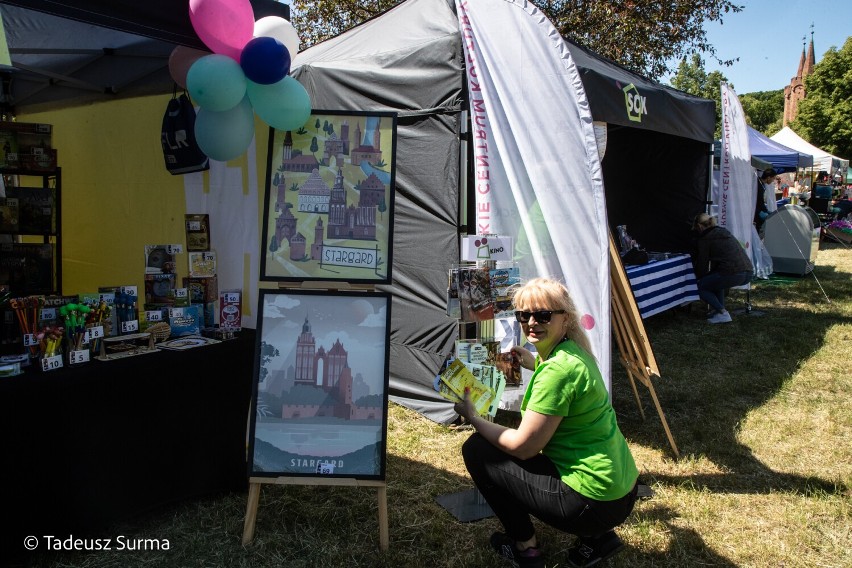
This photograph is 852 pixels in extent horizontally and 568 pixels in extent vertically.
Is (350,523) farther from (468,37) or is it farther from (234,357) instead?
(468,37)

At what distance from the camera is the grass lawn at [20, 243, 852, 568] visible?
2.44m

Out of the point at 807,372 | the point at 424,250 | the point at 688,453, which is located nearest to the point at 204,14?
the point at 424,250

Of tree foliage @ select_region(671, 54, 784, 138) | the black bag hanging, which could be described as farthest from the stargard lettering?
tree foliage @ select_region(671, 54, 784, 138)

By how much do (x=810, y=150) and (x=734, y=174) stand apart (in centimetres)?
1223

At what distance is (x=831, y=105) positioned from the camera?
32188mm

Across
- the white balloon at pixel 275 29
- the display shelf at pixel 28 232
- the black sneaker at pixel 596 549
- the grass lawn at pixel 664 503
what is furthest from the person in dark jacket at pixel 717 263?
the display shelf at pixel 28 232

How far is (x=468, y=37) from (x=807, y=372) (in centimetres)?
391

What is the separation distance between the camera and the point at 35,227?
3.67 metres

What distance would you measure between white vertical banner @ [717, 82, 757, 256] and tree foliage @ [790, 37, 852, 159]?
99.5 feet

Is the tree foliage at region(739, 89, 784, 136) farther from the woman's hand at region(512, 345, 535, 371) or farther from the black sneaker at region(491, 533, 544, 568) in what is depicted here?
the black sneaker at region(491, 533, 544, 568)

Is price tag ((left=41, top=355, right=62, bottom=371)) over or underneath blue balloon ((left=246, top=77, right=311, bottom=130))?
underneath

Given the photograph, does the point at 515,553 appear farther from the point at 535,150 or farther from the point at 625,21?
the point at 625,21

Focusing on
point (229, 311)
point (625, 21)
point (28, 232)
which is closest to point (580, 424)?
point (229, 311)

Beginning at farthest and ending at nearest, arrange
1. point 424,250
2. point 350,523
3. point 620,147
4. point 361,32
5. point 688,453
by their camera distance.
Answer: point 620,147
point 361,32
point 424,250
point 688,453
point 350,523
